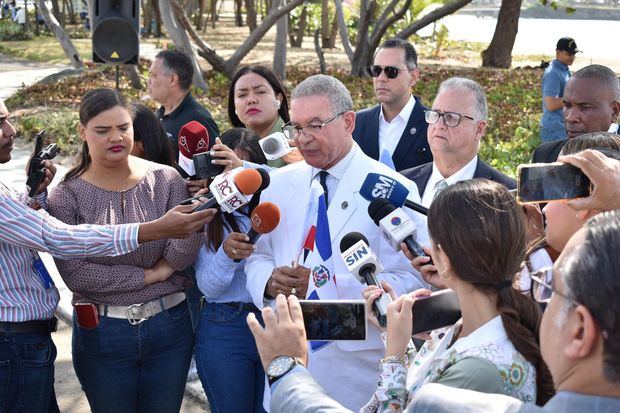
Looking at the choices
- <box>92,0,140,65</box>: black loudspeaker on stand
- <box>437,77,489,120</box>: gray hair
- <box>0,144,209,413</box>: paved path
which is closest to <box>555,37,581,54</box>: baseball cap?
<box>437,77,489,120</box>: gray hair

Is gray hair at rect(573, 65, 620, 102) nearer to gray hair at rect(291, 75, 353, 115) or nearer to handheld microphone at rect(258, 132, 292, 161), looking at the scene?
gray hair at rect(291, 75, 353, 115)

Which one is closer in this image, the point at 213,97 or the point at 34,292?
the point at 34,292

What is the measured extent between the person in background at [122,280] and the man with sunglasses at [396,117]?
1935 millimetres

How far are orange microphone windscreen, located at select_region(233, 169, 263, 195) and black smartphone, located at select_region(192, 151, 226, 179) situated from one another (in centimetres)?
49

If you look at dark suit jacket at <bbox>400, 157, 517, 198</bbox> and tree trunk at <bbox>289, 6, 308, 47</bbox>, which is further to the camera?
tree trunk at <bbox>289, 6, 308, 47</bbox>

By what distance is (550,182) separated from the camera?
2.51m

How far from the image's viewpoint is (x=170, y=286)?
3.80 metres

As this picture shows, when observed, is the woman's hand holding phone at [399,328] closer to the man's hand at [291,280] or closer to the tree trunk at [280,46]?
the man's hand at [291,280]

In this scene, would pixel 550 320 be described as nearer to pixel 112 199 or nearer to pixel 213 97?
pixel 112 199

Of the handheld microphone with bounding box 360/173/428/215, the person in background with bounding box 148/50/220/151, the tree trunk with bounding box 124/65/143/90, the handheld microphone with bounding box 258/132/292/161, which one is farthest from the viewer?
the tree trunk with bounding box 124/65/143/90

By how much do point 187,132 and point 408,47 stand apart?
2506 mm

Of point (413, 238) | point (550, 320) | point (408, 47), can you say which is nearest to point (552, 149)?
point (408, 47)

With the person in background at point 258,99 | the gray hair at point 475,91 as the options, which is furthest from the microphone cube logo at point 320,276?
the person in background at point 258,99

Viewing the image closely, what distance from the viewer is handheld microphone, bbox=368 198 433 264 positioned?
9.76ft
